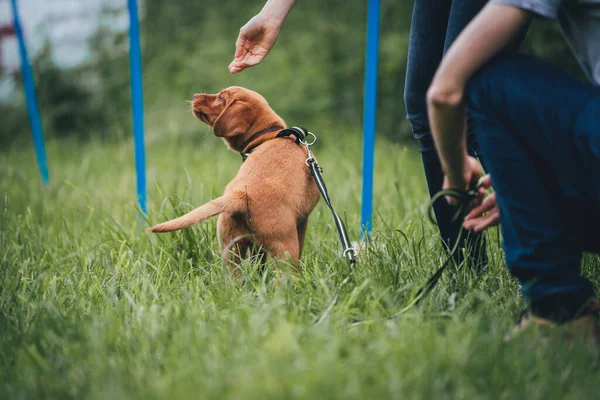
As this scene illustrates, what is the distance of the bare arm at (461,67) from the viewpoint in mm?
1329

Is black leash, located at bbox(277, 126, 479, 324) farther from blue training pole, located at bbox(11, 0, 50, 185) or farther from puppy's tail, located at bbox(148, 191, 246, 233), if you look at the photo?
blue training pole, located at bbox(11, 0, 50, 185)

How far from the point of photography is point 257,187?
1879mm

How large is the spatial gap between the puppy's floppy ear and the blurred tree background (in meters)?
3.10

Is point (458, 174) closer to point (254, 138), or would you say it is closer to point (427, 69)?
point (427, 69)

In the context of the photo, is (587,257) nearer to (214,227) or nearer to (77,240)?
(214,227)

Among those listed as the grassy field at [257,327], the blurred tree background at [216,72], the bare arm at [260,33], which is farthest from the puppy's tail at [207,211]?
the blurred tree background at [216,72]

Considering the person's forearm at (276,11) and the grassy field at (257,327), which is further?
the person's forearm at (276,11)

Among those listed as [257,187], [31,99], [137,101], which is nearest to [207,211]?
[257,187]

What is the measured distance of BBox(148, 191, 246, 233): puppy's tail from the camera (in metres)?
1.73

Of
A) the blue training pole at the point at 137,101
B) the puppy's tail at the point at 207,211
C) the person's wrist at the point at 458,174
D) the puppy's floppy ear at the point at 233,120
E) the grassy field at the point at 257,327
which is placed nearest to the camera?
the grassy field at the point at 257,327

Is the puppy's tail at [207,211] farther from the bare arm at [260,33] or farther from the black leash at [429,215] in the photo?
the bare arm at [260,33]

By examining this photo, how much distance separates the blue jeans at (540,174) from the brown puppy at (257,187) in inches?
24.9

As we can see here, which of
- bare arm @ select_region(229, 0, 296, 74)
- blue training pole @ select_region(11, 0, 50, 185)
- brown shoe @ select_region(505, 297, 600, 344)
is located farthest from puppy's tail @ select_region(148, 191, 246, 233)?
blue training pole @ select_region(11, 0, 50, 185)

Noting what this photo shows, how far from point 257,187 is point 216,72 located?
4.03m
